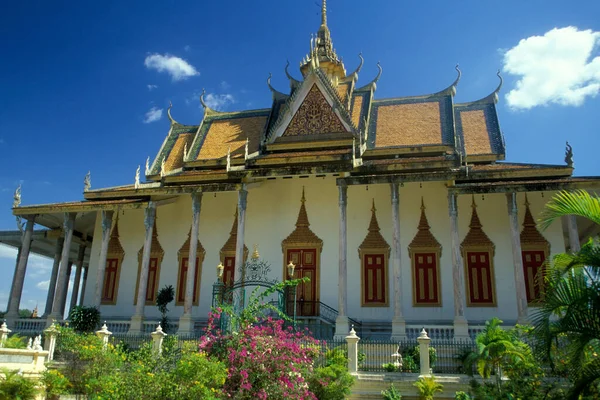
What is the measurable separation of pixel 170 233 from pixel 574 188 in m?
12.2

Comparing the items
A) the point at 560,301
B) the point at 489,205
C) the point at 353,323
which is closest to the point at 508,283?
the point at 489,205

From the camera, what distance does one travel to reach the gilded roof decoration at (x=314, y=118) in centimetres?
1702

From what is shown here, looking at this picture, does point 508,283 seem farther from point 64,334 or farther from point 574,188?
point 64,334

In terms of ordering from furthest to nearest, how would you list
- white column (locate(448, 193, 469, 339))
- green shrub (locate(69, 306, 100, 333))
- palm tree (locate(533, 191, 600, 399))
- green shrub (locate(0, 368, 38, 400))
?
green shrub (locate(69, 306, 100, 333)), white column (locate(448, 193, 469, 339)), green shrub (locate(0, 368, 38, 400)), palm tree (locate(533, 191, 600, 399))

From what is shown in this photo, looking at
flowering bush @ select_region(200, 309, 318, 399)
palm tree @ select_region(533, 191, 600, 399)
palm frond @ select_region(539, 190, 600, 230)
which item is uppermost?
palm frond @ select_region(539, 190, 600, 230)

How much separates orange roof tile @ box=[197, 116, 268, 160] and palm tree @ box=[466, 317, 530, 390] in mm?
10642

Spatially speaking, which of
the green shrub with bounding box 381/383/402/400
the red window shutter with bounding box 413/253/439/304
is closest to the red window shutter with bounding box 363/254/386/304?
the red window shutter with bounding box 413/253/439/304

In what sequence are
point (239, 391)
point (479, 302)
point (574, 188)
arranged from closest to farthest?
point (239, 391)
point (574, 188)
point (479, 302)

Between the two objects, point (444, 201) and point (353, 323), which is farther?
point (444, 201)

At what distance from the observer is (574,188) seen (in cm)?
1356

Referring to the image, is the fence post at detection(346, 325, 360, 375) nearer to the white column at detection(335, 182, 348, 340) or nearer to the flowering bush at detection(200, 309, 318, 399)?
the flowering bush at detection(200, 309, 318, 399)

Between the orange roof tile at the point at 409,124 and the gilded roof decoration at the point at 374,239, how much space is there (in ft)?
8.98

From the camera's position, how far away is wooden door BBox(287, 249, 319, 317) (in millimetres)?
15273

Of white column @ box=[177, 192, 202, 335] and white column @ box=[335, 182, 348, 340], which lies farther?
white column @ box=[177, 192, 202, 335]
